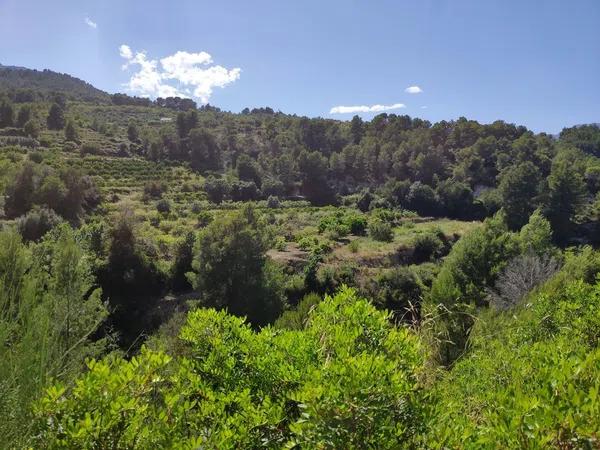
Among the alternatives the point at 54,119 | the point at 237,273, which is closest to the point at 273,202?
the point at 237,273

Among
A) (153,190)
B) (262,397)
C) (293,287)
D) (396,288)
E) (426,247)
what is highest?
(262,397)

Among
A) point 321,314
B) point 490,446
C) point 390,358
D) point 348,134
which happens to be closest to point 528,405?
point 490,446

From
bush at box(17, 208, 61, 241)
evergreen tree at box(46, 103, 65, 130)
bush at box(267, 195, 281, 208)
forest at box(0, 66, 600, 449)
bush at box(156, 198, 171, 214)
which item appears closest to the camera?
forest at box(0, 66, 600, 449)

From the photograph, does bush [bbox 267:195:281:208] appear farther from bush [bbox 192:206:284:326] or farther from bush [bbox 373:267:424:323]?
bush [bbox 192:206:284:326]

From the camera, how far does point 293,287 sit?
85.5 feet

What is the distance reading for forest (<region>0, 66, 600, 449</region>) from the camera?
2.33 m

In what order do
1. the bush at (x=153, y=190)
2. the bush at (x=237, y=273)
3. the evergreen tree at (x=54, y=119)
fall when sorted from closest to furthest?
the bush at (x=237, y=273) → the bush at (x=153, y=190) → the evergreen tree at (x=54, y=119)

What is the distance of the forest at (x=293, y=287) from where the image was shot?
233 centimetres

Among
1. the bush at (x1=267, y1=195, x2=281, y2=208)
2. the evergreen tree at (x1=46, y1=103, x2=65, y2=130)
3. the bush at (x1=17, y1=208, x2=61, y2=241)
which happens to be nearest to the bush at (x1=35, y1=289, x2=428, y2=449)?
the bush at (x1=17, y1=208, x2=61, y2=241)

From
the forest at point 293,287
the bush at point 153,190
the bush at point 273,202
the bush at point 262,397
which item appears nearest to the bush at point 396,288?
the forest at point 293,287

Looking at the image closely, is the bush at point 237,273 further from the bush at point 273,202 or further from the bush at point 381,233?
the bush at point 273,202

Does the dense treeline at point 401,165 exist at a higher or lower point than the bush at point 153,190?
higher

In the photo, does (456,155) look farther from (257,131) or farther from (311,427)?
(311,427)

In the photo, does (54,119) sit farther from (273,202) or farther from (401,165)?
(401,165)
